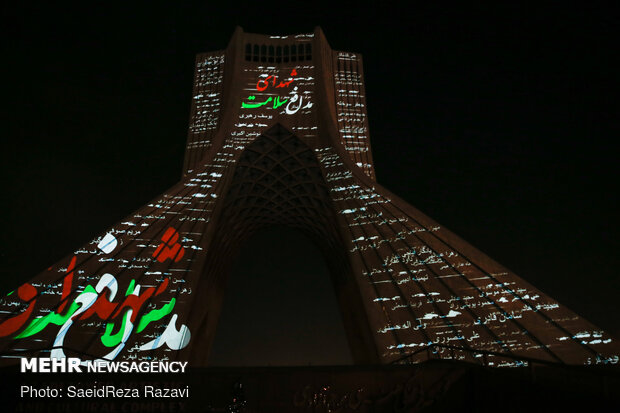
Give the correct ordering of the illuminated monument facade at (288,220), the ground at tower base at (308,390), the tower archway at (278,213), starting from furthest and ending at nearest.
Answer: the tower archway at (278,213) → the illuminated monument facade at (288,220) → the ground at tower base at (308,390)

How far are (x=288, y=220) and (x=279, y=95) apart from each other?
5401 mm

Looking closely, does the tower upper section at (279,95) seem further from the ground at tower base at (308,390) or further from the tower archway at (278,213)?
the ground at tower base at (308,390)

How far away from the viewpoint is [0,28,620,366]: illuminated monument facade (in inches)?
319

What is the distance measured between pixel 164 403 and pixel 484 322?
5808 millimetres

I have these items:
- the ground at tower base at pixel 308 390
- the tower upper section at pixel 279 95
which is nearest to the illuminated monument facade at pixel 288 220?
the tower upper section at pixel 279 95

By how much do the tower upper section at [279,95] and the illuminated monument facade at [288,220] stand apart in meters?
0.05

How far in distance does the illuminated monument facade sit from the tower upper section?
2.1 inches

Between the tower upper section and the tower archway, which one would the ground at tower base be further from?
the tower upper section

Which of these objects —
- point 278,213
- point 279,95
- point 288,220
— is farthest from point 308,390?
point 288,220

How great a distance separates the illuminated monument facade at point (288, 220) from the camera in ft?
26.6

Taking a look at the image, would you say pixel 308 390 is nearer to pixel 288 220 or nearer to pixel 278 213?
pixel 278 213

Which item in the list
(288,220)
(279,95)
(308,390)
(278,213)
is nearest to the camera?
(308,390)

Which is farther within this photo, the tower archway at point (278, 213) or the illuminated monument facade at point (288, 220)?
the tower archway at point (278, 213)

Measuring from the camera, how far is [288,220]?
1953 centimetres
